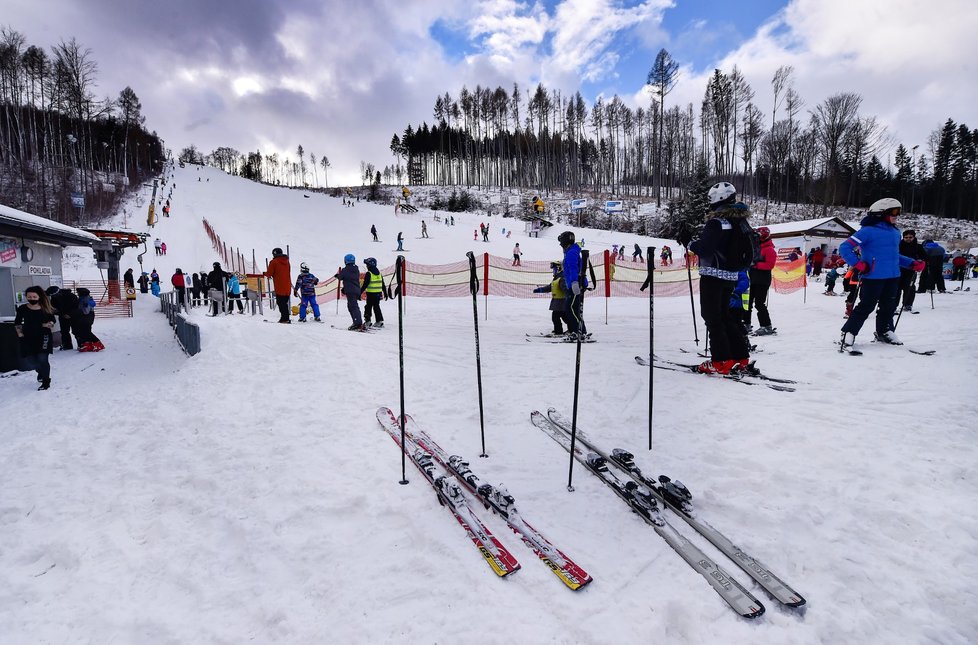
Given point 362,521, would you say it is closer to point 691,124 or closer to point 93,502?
point 93,502

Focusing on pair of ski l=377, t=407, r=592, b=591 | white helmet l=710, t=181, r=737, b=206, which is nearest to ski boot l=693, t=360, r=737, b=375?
white helmet l=710, t=181, r=737, b=206

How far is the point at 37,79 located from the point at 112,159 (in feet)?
60.4

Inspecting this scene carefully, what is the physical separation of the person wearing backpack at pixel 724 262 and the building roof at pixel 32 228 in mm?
11729

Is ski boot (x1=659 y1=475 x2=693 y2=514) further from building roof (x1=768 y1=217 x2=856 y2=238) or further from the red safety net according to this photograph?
building roof (x1=768 y1=217 x2=856 y2=238)

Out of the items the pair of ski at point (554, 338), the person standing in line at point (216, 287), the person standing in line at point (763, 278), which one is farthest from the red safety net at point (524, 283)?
the person standing in line at point (763, 278)

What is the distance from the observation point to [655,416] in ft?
13.3

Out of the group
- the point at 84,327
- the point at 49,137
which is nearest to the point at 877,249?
the point at 84,327

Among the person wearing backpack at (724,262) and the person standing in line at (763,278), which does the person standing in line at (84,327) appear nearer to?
the person wearing backpack at (724,262)

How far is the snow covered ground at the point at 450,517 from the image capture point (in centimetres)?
192

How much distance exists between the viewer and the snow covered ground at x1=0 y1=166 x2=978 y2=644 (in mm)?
1924

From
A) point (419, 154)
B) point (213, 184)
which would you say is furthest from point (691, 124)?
point (213, 184)

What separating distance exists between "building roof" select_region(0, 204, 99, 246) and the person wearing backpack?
11729 millimetres

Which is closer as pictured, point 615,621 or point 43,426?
point 615,621

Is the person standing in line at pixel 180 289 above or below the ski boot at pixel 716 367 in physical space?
above
